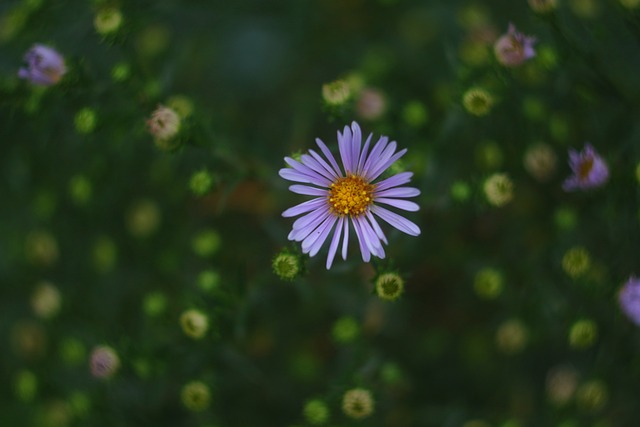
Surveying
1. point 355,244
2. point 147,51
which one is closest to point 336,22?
point 147,51

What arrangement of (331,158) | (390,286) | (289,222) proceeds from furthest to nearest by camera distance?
(289,222)
(331,158)
(390,286)

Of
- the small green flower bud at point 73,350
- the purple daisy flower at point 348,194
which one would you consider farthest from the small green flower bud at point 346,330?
the small green flower bud at point 73,350

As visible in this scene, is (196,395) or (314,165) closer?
(314,165)

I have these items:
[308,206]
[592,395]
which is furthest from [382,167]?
[592,395]

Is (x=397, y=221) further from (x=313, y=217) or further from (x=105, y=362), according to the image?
(x=105, y=362)

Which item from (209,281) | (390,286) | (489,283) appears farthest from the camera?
(489,283)

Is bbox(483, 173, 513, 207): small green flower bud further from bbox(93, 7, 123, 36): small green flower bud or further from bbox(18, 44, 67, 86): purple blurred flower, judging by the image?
bbox(18, 44, 67, 86): purple blurred flower

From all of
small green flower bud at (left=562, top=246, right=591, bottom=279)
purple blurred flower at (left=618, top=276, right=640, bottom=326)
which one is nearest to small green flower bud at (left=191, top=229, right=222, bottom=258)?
small green flower bud at (left=562, top=246, right=591, bottom=279)
